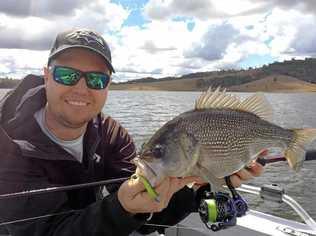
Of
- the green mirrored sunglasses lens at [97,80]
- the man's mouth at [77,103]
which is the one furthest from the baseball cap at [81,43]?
the man's mouth at [77,103]

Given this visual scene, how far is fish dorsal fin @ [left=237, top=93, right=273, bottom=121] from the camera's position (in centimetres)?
299

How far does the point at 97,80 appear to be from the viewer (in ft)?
10.2

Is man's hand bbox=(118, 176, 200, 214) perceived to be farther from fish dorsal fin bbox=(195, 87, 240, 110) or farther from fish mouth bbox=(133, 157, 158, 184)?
fish dorsal fin bbox=(195, 87, 240, 110)

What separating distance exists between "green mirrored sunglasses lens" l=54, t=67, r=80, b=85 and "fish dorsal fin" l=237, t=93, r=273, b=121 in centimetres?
112

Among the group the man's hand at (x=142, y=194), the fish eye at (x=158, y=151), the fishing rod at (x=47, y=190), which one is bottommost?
the fishing rod at (x=47, y=190)

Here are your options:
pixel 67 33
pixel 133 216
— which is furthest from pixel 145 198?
pixel 67 33

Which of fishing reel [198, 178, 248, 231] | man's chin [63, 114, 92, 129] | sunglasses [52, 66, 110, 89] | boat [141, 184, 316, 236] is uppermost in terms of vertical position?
sunglasses [52, 66, 110, 89]

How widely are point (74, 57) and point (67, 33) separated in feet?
0.74

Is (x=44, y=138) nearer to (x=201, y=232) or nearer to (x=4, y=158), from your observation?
(x=4, y=158)

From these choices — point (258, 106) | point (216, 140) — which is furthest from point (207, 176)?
point (258, 106)

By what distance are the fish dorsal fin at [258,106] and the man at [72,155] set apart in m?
0.38

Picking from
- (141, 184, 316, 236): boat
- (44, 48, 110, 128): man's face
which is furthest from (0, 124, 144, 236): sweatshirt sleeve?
(141, 184, 316, 236): boat

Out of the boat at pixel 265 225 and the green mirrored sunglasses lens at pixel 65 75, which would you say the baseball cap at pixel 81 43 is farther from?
the boat at pixel 265 225

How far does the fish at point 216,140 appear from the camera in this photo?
2436mm
